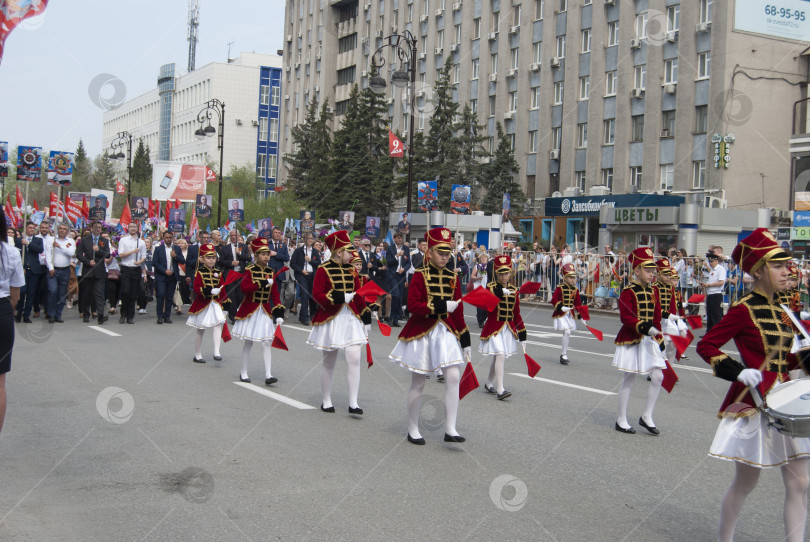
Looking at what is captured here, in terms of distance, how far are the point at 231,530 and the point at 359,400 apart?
4.71 meters

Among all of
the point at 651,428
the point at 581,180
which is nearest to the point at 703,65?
the point at 581,180

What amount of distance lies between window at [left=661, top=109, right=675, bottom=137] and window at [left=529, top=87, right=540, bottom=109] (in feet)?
35.0

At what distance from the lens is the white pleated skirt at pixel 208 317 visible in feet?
41.9

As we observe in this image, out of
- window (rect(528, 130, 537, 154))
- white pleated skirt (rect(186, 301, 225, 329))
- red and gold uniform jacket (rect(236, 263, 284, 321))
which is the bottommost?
white pleated skirt (rect(186, 301, 225, 329))

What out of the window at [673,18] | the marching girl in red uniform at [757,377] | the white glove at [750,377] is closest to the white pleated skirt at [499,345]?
the marching girl in red uniform at [757,377]

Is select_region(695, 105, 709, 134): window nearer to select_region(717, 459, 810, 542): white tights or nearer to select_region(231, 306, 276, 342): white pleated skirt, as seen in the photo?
select_region(231, 306, 276, 342): white pleated skirt

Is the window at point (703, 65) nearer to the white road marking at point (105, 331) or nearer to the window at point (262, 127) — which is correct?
the white road marking at point (105, 331)

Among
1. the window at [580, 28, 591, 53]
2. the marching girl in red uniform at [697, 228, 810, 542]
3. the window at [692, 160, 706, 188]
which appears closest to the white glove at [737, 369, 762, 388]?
the marching girl in red uniform at [697, 228, 810, 542]

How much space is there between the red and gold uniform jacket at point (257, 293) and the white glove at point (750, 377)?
739 centimetres

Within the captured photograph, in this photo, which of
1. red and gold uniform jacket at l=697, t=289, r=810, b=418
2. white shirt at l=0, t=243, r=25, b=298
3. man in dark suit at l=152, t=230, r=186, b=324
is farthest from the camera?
man in dark suit at l=152, t=230, r=186, b=324

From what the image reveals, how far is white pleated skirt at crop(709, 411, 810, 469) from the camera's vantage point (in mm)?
4477

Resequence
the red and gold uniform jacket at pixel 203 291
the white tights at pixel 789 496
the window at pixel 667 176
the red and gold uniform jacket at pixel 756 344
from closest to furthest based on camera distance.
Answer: the white tights at pixel 789 496 < the red and gold uniform jacket at pixel 756 344 < the red and gold uniform jacket at pixel 203 291 < the window at pixel 667 176

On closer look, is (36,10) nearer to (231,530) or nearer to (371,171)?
(231,530)

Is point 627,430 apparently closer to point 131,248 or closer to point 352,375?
point 352,375
